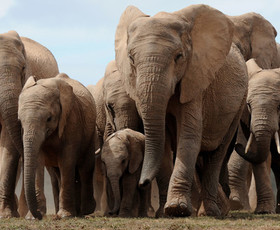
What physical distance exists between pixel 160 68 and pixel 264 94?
8.90 feet

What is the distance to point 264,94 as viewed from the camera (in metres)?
11.6

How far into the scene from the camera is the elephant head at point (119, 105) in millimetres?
11070

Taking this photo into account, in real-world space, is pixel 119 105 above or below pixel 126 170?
above

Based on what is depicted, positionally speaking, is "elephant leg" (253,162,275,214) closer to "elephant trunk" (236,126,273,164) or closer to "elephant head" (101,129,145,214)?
"elephant trunk" (236,126,273,164)

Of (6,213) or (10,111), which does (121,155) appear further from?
(6,213)

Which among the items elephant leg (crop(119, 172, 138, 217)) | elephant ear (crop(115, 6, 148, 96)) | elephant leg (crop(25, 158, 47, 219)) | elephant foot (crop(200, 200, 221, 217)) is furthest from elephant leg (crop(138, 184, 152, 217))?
elephant ear (crop(115, 6, 148, 96))

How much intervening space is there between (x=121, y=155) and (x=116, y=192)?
45 centimetres

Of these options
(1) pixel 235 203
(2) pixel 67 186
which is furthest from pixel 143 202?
(1) pixel 235 203

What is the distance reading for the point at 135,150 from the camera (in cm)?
1055

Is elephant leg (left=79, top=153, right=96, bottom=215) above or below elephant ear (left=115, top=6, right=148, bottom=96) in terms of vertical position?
below

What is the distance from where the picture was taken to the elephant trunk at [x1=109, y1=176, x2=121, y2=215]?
10.1 m

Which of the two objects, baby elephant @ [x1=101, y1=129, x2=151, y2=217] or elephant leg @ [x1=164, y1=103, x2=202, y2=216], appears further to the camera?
baby elephant @ [x1=101, y1=129, x2=151, y2=217]

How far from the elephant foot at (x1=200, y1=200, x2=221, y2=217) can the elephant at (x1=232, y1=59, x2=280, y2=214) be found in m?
1.07

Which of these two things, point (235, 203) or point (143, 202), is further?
point (235, 203)
